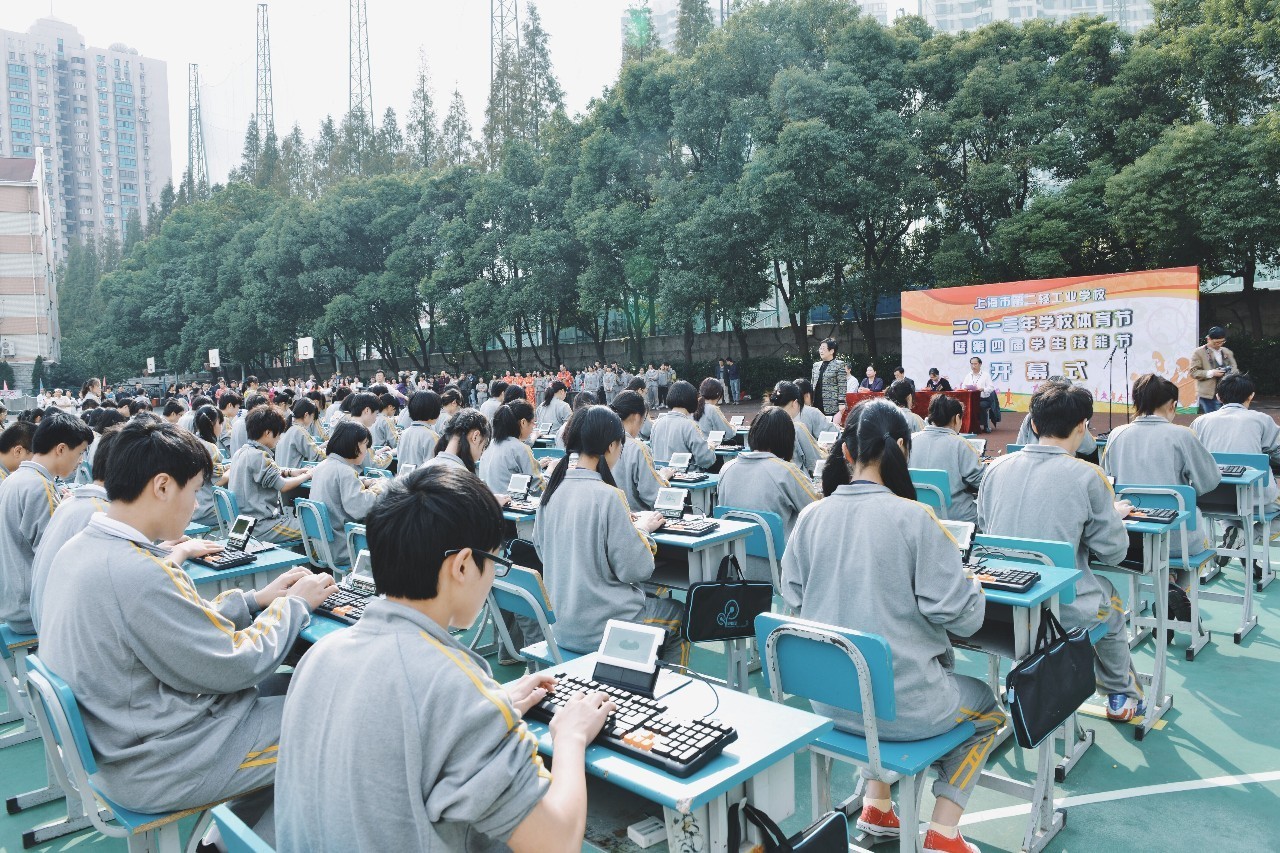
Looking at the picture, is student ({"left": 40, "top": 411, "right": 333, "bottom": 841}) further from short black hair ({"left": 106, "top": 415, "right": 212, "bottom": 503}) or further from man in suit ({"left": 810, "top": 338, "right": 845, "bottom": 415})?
man in suit ({"left": 810, "top": 338, "right": 845, "bottom": 415})

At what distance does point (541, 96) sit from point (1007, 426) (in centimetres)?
2236

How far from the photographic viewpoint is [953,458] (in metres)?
5.63

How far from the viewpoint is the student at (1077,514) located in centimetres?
346

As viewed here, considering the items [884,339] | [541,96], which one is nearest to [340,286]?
[541,96]

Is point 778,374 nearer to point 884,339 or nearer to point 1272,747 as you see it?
point 884,339

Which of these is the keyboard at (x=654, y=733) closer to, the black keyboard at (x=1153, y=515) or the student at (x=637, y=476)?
the black keyboard at (x=1153, y=515)

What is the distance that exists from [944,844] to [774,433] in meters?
2.38

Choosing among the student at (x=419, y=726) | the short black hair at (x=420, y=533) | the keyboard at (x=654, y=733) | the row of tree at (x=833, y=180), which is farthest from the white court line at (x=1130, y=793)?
the row of tree at (x=833, y=180)

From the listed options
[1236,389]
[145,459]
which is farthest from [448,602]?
[1236,389]

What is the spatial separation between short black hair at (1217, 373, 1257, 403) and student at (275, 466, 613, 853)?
609cm

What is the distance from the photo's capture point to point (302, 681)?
148 cm

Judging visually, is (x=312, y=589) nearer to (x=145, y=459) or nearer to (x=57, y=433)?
(x=145, y=459)

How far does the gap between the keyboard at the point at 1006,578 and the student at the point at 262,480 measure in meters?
4.76

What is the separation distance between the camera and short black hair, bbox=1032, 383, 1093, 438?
362cm
